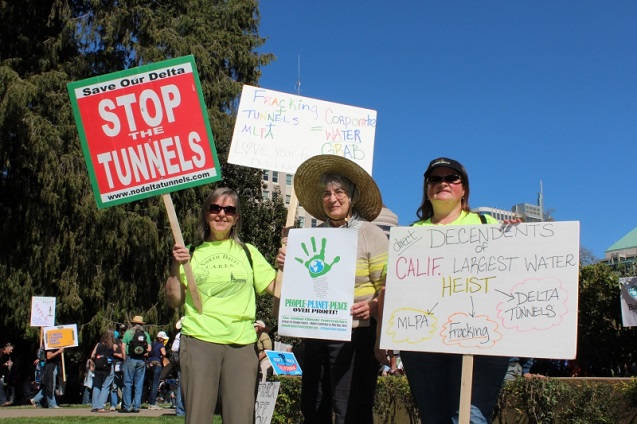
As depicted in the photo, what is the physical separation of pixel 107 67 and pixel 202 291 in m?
17.3

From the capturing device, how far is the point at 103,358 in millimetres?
13164

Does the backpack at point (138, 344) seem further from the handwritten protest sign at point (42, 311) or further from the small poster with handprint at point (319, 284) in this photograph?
the small poster with handprint at point (319, 284)

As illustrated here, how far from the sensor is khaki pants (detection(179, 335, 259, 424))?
410cm

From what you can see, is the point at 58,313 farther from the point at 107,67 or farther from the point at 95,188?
the point at 95,188

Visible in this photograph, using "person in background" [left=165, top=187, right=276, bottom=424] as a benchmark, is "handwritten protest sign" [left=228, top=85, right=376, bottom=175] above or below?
above

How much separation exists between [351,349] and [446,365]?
1.91 ft

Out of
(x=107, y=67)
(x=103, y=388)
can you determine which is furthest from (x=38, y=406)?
(x=107, y=67)

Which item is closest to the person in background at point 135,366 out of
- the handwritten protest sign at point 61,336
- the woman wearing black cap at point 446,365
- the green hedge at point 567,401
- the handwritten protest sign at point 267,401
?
the handwritten protest sign at point 61,336

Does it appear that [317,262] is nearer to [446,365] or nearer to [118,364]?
[446,365]

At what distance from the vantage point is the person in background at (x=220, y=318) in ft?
13.6

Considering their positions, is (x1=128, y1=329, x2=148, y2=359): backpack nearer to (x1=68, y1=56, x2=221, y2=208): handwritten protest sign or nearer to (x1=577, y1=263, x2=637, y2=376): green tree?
(x1=68, y1=56, x2=221, y2=208): handwritten protest sign

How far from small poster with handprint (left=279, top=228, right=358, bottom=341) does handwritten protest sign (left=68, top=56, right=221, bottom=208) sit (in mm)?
826

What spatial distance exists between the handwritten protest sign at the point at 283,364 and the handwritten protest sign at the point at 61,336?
704 centimetres

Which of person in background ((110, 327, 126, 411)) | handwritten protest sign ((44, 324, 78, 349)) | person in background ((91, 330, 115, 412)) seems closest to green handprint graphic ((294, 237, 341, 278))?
person in background ((91, 330, 115, 412))
